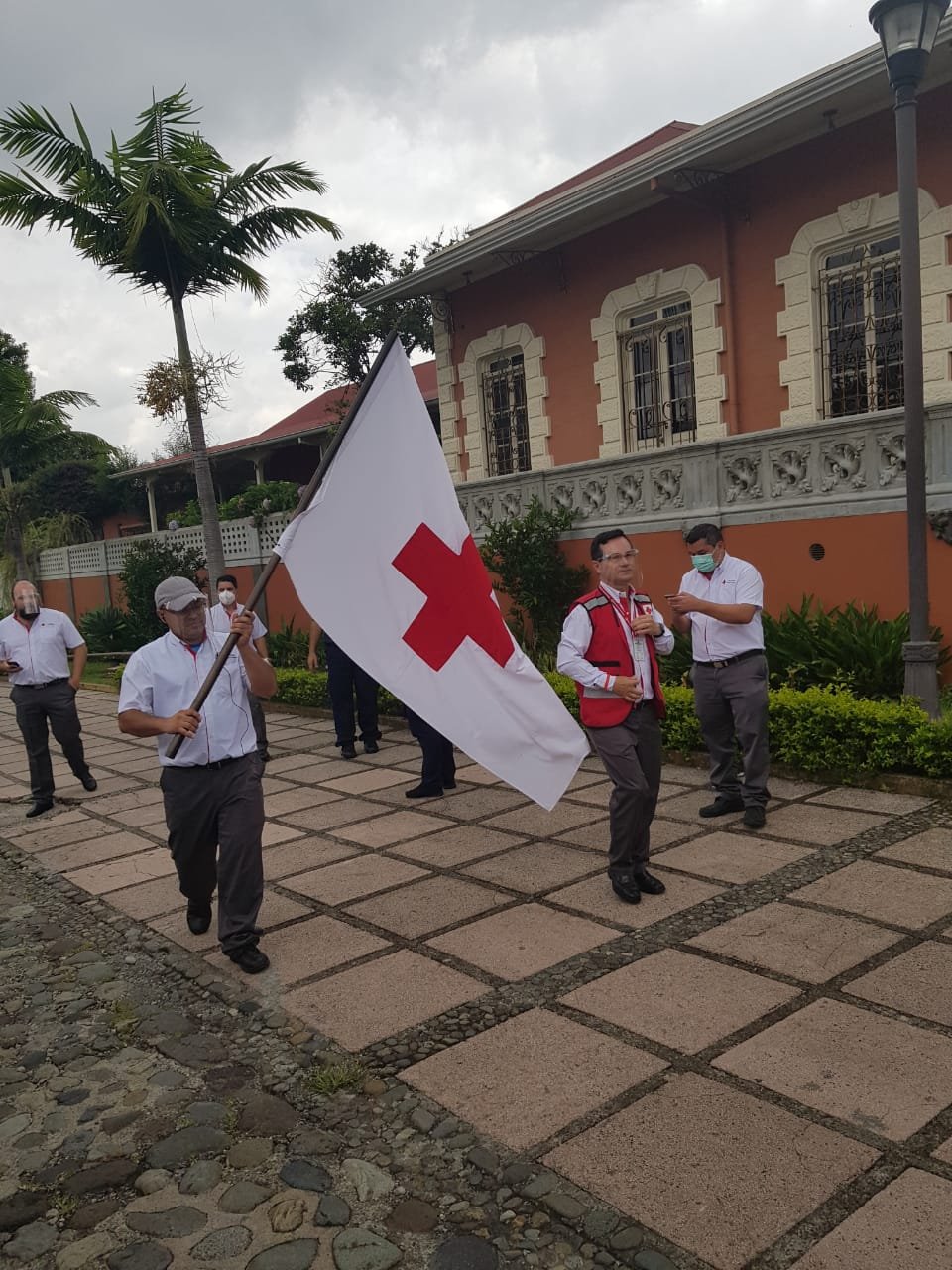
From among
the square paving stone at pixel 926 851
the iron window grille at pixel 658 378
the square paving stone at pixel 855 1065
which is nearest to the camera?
the square paving stone at pixel 855 1065

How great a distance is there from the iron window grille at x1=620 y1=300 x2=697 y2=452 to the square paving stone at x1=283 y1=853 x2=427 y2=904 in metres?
7.47

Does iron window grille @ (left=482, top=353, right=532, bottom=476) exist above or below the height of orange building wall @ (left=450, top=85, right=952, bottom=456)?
below

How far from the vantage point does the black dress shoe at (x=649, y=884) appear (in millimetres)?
4938

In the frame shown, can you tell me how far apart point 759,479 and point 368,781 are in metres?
4.48

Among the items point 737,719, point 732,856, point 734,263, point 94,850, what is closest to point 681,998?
point 732,856

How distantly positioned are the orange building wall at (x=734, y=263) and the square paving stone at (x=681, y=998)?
8100 millimetres

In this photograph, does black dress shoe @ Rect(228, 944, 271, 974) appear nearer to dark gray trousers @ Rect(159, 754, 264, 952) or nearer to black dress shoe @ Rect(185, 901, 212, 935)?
dark gray trousers @ Rect(159, 754, 264, 952)

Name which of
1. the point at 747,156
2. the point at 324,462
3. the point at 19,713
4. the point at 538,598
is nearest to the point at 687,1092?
the point at 324,462

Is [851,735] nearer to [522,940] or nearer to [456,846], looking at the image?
[456,846]

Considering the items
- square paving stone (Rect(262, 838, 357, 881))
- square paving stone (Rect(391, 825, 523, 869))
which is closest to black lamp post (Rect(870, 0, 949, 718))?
square paving stone (Rect(391, 825, 523, 869))

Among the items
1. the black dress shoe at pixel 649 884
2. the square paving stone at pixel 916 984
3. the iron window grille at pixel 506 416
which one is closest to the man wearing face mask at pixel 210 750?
the black dress shoe at pixel 649 884

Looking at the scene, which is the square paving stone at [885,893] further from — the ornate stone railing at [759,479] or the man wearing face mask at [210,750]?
the ornate stone railing at [759,479]

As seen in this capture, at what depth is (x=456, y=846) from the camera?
609 centimetres

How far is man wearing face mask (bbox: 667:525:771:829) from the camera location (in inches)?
234
